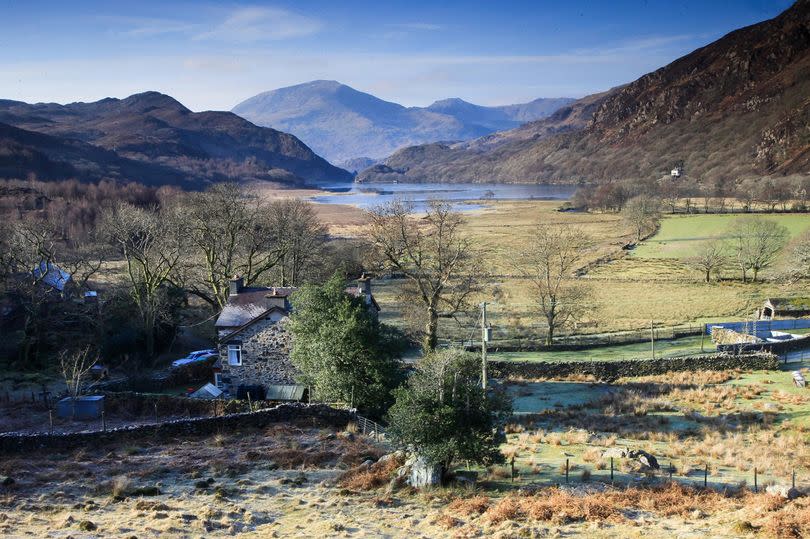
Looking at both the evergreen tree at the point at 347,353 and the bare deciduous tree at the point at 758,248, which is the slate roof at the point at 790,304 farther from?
the evergreen tree at the point at 347,353

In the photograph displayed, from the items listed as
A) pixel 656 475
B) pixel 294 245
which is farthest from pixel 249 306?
pixel 656 475

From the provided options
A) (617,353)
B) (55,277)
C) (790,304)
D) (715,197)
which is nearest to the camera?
(617,353)

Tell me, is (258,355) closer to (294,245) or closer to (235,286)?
(235,286)

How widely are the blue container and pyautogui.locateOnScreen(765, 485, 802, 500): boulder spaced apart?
86.0 feet

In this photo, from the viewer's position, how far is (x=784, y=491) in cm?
1748

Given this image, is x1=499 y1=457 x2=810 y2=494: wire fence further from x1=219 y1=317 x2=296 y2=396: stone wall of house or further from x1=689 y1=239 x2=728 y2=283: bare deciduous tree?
x1=689 y1=239 x2=728 y2=283: bare deciduous tree

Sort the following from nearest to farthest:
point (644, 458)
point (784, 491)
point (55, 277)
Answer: point (784, 491) < point (644, 458) < point (55, 277)

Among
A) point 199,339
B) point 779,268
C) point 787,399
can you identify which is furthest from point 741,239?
point 199,339

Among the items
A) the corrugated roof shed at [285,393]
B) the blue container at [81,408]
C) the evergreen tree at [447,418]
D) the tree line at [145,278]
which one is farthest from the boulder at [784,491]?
the tree line at [145,278]

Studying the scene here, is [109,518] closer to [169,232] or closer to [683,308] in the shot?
[169,232]

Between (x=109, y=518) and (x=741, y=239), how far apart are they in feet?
235

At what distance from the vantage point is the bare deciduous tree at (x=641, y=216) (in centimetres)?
10588

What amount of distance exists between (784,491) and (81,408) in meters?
27.3

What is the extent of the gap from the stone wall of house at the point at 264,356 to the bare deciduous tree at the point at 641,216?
82.6 meters
